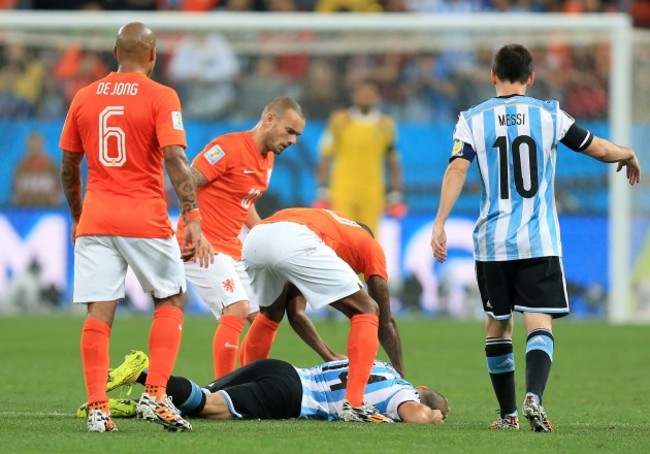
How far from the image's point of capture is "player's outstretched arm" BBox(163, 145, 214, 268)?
7.20 m

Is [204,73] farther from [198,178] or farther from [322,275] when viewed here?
[322,275]

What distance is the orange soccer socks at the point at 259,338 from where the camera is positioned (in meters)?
9.09

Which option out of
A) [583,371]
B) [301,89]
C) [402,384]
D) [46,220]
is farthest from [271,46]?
[402,384]

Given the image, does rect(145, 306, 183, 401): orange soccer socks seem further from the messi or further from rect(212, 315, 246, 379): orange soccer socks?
the messi

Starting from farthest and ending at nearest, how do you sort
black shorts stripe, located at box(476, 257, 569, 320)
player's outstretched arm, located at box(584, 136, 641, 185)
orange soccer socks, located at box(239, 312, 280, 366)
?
1. orange soccer socks, located at box(239, 312, 280, 366)
2. player's outstretched arm, located at box(584, 136, 641, 185)
3. black shorts stripe, located at box(476, 257, 569, 320)

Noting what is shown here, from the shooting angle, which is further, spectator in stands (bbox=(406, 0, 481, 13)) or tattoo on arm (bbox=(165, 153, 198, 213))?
spectator in stands (bbox=(406, 0, 481, 13))

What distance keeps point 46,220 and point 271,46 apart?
13.0 ft

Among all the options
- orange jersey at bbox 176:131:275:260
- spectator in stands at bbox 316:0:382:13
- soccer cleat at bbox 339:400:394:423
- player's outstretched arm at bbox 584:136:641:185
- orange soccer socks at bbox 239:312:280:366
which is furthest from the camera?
spectator in stands at bbox 316:0:382:13

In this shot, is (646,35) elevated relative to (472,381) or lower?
elevated

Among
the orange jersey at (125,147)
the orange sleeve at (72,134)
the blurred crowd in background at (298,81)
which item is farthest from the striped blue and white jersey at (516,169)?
the blurred crowd in background at (298,81)

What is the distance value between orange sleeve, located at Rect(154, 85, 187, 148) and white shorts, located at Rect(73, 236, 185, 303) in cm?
55

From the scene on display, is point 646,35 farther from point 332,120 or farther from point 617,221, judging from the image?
point 332,120

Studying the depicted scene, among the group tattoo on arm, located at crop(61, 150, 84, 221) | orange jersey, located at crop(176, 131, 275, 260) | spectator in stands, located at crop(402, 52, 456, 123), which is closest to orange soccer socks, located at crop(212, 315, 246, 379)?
orange jersey, located at crop(176, 131, 275, 260)

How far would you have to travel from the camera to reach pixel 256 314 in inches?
391
